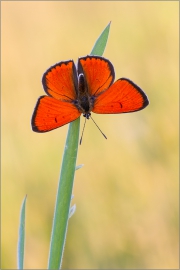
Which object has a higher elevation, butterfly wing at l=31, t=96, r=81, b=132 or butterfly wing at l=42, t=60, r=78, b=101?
butterfly wing at l=42, t=60, r=78, b=101

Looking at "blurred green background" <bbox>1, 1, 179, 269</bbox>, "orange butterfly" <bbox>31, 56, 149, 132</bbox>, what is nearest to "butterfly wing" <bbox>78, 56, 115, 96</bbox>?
"orange butterfly" <bbox>31, 56, 149, 132</bbox>

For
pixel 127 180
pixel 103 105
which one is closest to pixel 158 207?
pixel 127 180

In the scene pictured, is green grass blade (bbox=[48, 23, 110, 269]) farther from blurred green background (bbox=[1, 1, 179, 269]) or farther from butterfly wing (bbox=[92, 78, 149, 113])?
blurred green background (bbox=[1, 1, 179, 269])

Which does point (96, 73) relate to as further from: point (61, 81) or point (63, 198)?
point (63, 198)

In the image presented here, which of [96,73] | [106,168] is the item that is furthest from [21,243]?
[106,168]

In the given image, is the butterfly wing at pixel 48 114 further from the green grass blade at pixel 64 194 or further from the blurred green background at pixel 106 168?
the blurred green background at pixel 106 168

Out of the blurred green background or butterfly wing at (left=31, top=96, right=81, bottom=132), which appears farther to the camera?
the blurred green background
